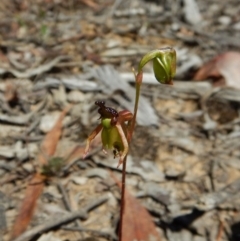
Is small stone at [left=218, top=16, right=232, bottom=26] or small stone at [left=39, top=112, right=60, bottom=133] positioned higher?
small stone at [left=218, top=16, right=232, bottom=26]

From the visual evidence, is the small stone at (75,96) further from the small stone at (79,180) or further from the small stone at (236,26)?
the small stone at (236,26)

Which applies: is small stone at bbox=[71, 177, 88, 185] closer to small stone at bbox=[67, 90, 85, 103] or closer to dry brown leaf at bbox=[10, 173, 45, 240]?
dry brown leaf at bbox=[10, 173, 45, 240]

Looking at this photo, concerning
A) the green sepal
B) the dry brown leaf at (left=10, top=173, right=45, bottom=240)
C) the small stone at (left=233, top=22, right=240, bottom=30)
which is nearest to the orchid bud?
the green sepal

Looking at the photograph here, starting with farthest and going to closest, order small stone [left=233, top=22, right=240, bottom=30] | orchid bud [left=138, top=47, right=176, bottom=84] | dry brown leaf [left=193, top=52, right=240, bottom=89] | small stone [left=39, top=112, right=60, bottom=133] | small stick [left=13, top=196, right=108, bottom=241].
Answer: small stone [left=233, top=22, right=240, bottom=30] → dry brown leaf [left=193, top=52, right=240, bottom=89] → small stone [left=39, top=112, right=60, bottom=133] → small stick [left=13, top=196, right=108, bottom=241] → orchid bud [left=138, top=47, right=176, bottom=84]

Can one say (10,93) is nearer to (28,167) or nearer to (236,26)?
(28,167)

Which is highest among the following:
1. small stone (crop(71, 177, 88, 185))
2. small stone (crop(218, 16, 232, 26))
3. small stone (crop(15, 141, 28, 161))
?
small stone (crop(218, 16, 232, 26))

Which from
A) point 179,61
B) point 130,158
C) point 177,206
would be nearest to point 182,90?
point 179,61
